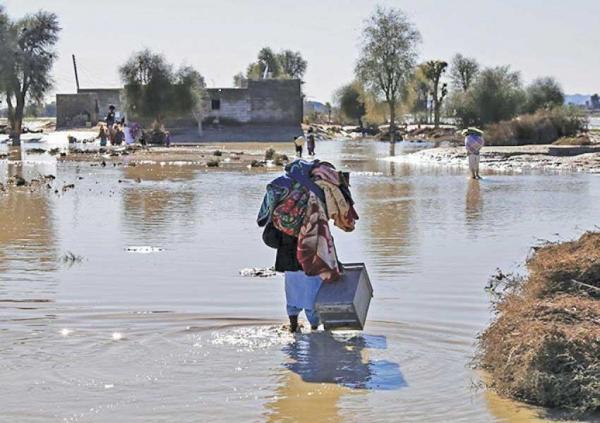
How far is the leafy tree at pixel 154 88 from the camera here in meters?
71.2

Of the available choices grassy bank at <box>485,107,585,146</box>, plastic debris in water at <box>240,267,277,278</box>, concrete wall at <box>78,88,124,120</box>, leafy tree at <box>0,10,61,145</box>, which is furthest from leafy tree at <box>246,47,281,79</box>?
plastic debris in water at <box>240,267,277,278</box>

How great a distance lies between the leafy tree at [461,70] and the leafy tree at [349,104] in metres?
8.34

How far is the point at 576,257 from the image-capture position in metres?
8.31

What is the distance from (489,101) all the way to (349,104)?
112 ft

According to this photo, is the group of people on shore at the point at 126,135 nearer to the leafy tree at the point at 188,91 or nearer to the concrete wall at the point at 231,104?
the leafy tree at the point at 188,91

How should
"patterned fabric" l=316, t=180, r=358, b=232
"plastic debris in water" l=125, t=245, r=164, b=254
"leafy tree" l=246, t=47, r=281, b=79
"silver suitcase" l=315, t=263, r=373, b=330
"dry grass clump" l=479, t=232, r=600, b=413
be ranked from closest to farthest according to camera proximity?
"dry grass clump" l=479, t=232, r=600, b=413
"silver suitcase" l=315, t=263, r=373, b=330
"patterned fabric" l=316, t=180, r=358, b=232
"plastic debris in water" l=125, t=245, r=164, b=254
"leafy tree" l=246, t=47, r=281, b=79

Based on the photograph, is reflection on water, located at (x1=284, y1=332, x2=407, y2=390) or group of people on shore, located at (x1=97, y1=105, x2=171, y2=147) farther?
group of people on shore, located at (x1=97, y1=105, x2=171, y2=147)

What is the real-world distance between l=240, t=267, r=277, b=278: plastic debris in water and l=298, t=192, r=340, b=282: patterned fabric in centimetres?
331

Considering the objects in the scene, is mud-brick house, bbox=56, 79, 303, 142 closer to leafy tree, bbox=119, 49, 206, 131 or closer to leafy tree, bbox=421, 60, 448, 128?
leafy tree, bbox=119, 49, 206, 131

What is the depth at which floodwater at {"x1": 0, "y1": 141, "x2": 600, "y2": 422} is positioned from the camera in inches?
278

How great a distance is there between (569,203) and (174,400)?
50.6 ft

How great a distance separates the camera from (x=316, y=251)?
345 inches

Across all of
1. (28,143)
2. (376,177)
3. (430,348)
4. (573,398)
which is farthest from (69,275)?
(28,143)

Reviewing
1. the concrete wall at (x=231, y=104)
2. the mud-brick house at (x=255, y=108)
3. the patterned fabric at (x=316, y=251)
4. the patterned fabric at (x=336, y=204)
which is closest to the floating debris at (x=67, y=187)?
the patterned fabric at (x=336, y=204)
